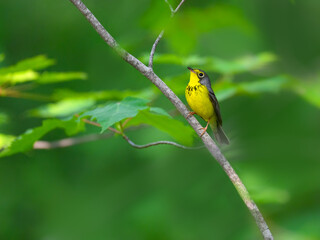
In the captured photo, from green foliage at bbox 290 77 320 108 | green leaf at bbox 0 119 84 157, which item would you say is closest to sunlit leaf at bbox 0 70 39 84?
green leaf at bbox 0 119 84 157

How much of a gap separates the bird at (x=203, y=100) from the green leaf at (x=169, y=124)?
442mm

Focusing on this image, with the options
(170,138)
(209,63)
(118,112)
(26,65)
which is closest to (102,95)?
(26,65)

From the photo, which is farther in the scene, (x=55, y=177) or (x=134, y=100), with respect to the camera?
(x=55, y=177)

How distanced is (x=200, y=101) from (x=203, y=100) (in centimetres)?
3

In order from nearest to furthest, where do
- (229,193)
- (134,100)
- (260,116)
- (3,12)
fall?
(134,100)
(229,193)
(260,116)
(3,12)

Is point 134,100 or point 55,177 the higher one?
point 55,177

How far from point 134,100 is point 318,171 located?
1.15 meters

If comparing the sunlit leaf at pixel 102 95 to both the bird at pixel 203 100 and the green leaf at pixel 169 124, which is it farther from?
the green leaf at pixel 169 124

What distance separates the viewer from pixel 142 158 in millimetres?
4652

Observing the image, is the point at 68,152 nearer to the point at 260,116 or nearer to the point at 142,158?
the point at 142,158

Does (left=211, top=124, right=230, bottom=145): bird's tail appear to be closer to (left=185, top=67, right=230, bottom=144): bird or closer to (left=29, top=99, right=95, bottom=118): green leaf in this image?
(left=185, top=67, right=230, bottom=144): bird

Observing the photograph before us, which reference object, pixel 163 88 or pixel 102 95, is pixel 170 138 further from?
pixel 163 88

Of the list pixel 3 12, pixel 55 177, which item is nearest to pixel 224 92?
pixel 55 177

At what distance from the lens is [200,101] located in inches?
105
